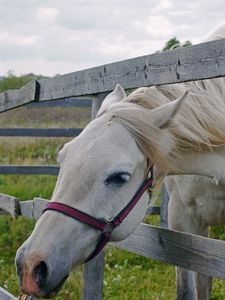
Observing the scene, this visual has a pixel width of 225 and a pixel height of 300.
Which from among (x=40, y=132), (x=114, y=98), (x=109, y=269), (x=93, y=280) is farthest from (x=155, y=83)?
(x=40, y=132)

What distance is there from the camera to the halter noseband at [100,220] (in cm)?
246

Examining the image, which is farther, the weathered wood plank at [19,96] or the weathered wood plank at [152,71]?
the weathered wood plank at [19,96]

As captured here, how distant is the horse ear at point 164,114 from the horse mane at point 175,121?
0.02 meters

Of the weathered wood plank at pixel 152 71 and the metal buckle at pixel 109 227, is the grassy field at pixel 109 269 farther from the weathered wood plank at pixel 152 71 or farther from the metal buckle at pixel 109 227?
the weathered wood plank at pixel 152 71

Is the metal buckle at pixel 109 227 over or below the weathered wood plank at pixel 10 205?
over

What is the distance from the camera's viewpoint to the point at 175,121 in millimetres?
2732

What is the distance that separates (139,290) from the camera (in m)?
5.18

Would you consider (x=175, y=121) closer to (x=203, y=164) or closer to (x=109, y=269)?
(x=203, y=164)

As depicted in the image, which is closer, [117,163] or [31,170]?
[117,163]

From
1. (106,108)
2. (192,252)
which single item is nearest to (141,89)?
(106,108)

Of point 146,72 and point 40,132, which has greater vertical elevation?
point 146,72

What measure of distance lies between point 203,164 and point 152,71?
474 millimetres

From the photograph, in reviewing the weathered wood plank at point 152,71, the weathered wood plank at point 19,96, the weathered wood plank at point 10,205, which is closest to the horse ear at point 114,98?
the weathered wood plank at point 152,71

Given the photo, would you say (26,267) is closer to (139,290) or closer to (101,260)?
(101,260)
